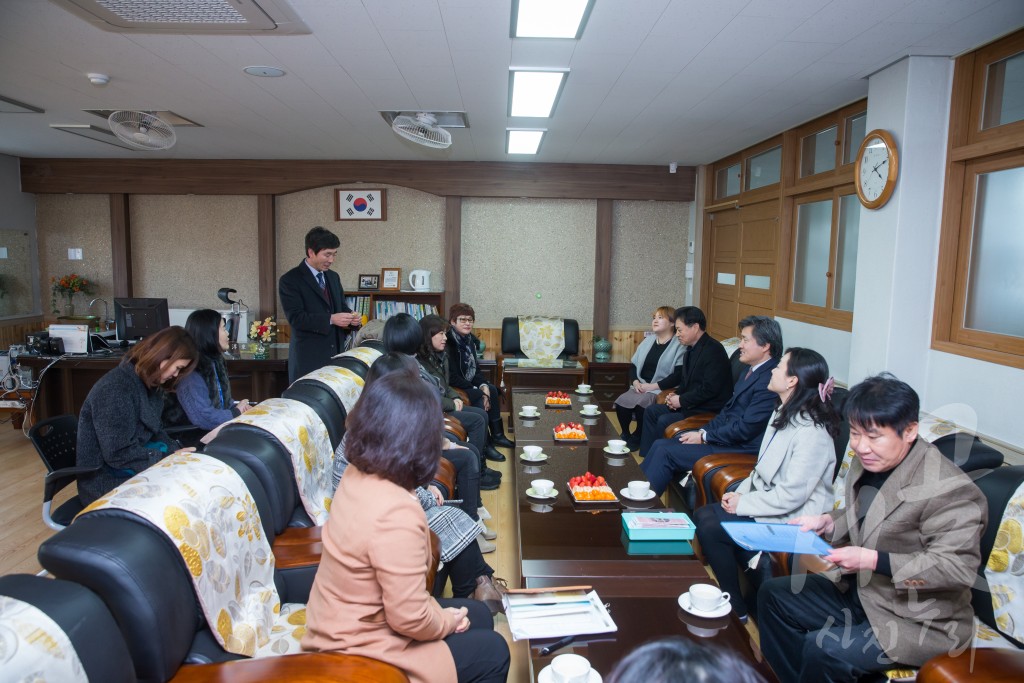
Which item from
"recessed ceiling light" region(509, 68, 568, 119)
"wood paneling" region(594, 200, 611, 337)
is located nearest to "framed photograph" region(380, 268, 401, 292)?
"wood paneling" region(594, 200, 611, 337)

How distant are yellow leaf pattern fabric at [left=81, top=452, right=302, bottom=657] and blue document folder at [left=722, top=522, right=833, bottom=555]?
1.39 m

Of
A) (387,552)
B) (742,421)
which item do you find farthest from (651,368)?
(387,552)

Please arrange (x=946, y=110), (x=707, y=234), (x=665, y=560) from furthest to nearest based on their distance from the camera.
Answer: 1. (x=707, y=234)
2. (x=946, y=110)
3. (x=665, y=560)

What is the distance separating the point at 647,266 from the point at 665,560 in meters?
5.40

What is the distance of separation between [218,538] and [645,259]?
6.27 metres

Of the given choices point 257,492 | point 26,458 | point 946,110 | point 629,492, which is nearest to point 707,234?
point 946,110

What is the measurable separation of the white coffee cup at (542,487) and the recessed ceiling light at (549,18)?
200 centimetres

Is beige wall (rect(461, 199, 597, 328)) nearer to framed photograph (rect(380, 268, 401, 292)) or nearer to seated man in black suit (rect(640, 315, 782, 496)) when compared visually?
framed photograph (rect(380, 268, 401, 292))

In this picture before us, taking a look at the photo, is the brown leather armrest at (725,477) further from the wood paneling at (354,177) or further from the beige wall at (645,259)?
the wood paneling at (354,177)

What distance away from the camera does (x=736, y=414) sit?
12.0 ft

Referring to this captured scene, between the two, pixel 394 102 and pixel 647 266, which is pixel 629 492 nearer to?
pixel 394 102

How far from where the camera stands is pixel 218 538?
66.3 inches

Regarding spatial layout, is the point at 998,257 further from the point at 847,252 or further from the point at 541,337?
the point at 541,337

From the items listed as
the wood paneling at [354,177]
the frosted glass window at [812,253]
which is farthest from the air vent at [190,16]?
the wood paneling at [354,177]
